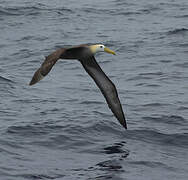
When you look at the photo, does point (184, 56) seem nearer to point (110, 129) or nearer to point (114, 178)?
point (110, 129)

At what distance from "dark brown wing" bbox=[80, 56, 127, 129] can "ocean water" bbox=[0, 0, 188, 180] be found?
0.41 m

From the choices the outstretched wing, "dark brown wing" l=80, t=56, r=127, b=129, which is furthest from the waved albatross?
the outstretched wing

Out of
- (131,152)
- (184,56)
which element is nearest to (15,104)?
(131,152)

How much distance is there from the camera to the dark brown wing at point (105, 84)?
1566 cm

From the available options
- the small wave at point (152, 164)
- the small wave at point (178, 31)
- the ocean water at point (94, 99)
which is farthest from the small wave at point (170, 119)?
the small wave at point (178, 31)

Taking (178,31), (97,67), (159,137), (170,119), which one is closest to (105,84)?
(97,67)

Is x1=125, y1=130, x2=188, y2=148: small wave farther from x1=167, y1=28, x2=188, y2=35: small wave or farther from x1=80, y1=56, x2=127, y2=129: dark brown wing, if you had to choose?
x1=167, y1=28, x2=188, y2=35: small wave

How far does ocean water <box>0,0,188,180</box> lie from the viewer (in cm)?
1307

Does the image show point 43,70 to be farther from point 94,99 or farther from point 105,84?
point 94,99

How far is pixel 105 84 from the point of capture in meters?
15.9

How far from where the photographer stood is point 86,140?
47.6ft

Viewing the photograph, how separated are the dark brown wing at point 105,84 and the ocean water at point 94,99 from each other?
407 mm

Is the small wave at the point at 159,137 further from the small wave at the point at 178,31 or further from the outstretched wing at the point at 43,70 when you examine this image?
the small wave at the point at 178,31

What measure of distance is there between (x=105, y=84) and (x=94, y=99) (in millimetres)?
2146
